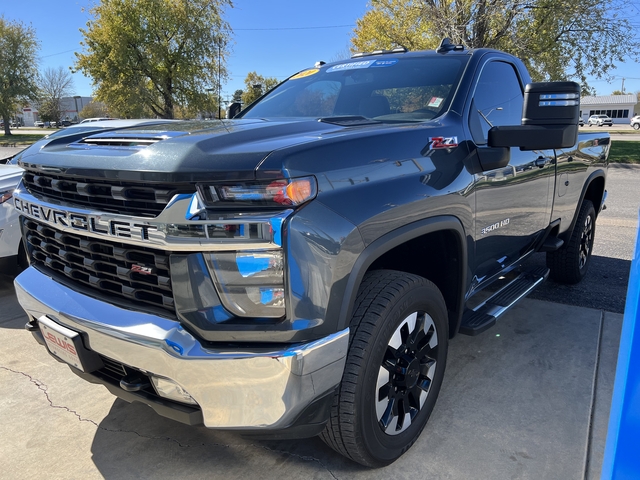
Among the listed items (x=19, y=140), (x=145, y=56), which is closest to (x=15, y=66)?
(x=19, y=140)

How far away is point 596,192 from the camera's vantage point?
4871 mm

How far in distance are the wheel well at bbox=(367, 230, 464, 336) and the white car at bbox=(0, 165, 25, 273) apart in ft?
11.3

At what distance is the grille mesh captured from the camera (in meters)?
1.83

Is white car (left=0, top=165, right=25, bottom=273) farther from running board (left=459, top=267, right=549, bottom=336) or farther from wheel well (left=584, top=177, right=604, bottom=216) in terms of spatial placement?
wheel well (left=584, top=177, right=604, bottom=216)

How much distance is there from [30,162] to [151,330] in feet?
3.69

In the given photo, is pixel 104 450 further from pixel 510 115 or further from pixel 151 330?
pixel 510 115

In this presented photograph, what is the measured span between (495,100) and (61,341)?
2.74 m

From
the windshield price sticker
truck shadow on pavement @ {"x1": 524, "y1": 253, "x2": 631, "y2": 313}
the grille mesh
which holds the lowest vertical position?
truck shadow on pavement @ {"x1": 524, "y1": 253, "x2": 631, "y2": 313}

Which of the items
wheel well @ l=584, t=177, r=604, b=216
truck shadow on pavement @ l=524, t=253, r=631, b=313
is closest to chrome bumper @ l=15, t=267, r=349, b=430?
truck shadow on pavement @ l=524, t=253, r=631, b=313

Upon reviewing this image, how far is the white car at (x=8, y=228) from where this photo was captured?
4.30m

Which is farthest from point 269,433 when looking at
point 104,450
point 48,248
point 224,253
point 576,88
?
point 576,88

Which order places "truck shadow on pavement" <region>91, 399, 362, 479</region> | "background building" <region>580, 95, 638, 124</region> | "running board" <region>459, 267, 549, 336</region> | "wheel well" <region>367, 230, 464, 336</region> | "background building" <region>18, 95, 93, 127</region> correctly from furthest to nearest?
"background building" <region>18, 95, 93, 127</region>, "background building" <region>580, 95, 638, 124</region>, "running board" <region>459, 267, 549, 336</region>, "wheel well" <region>367, 230, 464, 336</region>, "truck shadow on pavement" <region>91, 399, 362, 479</region>

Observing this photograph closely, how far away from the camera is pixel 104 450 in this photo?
242 centimetres

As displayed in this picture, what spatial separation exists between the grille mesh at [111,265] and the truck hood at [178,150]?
0.28 metres
